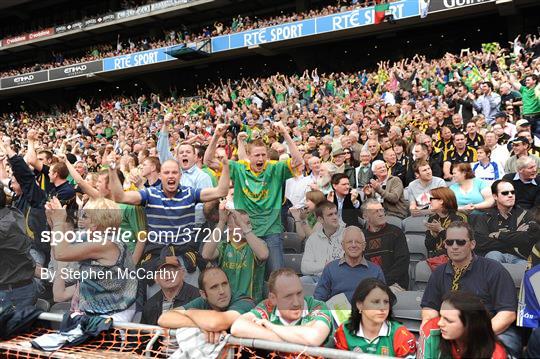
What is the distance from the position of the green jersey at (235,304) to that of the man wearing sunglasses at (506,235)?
5.13ft

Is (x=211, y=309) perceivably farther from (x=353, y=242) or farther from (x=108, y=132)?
(x=108, y=132)

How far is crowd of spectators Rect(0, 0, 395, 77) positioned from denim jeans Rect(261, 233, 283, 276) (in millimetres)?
19819

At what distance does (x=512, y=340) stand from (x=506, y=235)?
2.84ft

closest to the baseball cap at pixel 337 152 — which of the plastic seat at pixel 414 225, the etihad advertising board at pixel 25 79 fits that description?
the plastic seat at pixel 414 225

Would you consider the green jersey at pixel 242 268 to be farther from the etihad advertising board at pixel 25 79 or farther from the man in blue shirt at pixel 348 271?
the etihad advertising board at pixel 25 79

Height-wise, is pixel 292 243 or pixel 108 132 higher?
pixel 108 132

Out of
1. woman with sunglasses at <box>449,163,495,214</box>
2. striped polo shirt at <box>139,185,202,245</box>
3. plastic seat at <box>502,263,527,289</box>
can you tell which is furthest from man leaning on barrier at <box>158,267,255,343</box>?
woman with sunglasses at <box>449,163,495,214</box>

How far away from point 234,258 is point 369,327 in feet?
3.43

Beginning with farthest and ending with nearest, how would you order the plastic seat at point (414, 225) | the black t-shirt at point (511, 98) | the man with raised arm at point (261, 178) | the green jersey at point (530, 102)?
the black t-shirt at point (511, 98) < the green jersey at point (530, 102) < the man with raised arm at point (261, 178) < the plastic seat at point (414, 225)

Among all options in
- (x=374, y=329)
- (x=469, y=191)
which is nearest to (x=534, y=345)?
(x=374, y=329)

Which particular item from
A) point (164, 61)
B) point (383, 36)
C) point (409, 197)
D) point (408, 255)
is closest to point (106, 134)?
point (164, 61)

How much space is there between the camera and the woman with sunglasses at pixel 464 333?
289 centimetres

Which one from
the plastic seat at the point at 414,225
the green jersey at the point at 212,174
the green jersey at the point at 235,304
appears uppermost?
the green jersey at the point at 212,174

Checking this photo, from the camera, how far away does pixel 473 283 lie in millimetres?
3324
